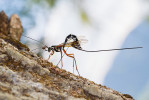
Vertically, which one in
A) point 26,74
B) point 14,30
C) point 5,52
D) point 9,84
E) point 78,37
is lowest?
point 9,84

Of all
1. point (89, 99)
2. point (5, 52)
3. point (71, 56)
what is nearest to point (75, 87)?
point (89, 99)

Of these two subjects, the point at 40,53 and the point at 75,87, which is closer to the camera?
the point at 75,87

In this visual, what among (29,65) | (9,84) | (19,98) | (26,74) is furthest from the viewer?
(29,65)

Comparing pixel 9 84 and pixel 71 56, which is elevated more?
pixel 71 56

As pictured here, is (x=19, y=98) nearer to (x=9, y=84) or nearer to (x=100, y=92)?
(x=9, y=84)

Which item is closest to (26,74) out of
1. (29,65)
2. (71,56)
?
(29,65)

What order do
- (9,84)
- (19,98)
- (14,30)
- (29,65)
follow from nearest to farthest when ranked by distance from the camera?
(19,98) < (9,84) < (29,65) < (14,30)
